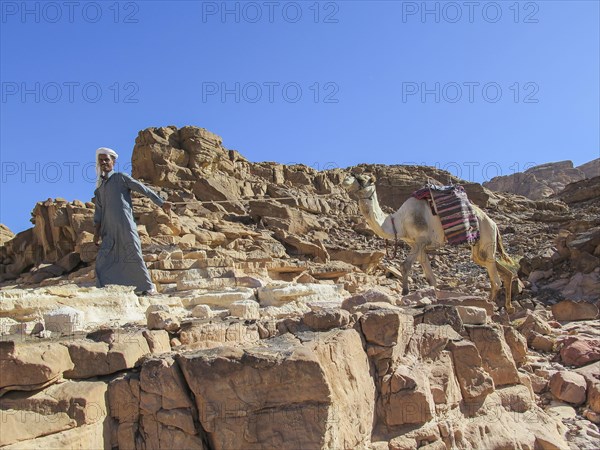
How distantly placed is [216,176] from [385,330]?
27282 mm

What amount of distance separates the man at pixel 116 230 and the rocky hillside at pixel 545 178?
60.7 meters

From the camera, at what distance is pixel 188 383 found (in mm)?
3422

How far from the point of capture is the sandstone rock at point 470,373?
4887mm

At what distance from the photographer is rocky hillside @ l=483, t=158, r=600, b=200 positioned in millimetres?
63625

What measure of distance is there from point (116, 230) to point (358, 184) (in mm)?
3761

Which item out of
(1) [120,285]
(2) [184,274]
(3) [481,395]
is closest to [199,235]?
(2) [184,274]

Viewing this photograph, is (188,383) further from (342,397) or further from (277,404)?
(342,397)

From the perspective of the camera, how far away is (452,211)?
838 centimetres

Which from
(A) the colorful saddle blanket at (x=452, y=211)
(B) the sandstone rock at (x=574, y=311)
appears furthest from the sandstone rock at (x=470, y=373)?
(B) the sandstone rock at (x=574, y=311)

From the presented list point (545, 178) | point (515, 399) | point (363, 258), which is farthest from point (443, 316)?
point (545, 178)

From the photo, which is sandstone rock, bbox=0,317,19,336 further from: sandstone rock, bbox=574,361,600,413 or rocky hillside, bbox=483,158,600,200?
rocky hillside, bbox=483,158,600,200

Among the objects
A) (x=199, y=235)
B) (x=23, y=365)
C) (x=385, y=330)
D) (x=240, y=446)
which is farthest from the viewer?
(x=199, y=235)

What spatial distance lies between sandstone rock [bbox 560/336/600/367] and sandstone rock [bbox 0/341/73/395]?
6.05 metres

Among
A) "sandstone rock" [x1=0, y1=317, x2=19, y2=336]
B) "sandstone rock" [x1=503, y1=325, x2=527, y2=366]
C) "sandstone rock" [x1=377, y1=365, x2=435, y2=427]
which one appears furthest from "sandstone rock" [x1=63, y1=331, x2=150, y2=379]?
"sandstone rock" [x1=503, y1=325, x2=527, y2=366]
